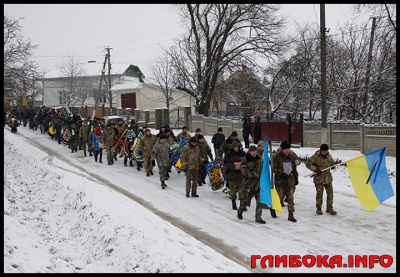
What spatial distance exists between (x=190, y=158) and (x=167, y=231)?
4555 millimetres

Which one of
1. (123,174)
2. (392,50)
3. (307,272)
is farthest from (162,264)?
(392,50)

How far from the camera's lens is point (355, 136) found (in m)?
18.7

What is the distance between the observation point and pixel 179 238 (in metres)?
8.27

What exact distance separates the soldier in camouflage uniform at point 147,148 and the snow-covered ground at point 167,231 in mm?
2066

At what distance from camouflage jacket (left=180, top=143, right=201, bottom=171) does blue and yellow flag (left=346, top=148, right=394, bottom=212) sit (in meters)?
4.70

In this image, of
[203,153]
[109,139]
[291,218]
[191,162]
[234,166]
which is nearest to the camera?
[291,218]

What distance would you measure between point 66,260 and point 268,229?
430 centimetres

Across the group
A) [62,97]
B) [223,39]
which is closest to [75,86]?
[62,97]

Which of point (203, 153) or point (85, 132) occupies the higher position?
A: point (85, 132)

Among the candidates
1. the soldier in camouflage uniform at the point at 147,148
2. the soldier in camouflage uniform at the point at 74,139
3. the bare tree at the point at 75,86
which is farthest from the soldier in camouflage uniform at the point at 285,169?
the bare tree at the point at 75,86

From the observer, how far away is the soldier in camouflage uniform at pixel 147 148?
16942 millimetres

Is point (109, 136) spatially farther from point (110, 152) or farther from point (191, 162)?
point (191, 162)

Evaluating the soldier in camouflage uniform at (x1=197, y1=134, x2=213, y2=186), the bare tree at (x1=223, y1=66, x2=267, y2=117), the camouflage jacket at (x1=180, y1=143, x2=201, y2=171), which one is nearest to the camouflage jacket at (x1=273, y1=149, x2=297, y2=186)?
the camouflage jacket at (x1=180, y1=143, x2=201, y2=171)

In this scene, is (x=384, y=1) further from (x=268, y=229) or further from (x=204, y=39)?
(x=204, y=39)
